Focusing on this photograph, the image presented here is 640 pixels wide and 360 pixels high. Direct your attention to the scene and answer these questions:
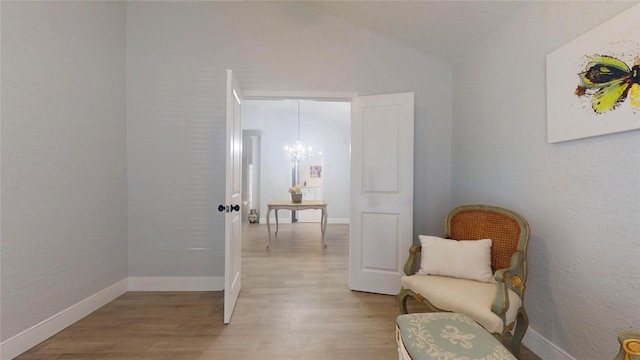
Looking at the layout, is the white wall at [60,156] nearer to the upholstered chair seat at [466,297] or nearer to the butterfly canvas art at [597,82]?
the upholstered chair seat at [466,297]

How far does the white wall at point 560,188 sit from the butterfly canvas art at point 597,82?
71 millimetres

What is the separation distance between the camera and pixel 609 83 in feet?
4.52

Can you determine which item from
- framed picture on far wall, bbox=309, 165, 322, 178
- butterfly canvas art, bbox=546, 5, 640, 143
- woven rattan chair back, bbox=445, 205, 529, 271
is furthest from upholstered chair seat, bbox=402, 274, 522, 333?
framed picture on far wall, bbox=309, 165, 322, 178

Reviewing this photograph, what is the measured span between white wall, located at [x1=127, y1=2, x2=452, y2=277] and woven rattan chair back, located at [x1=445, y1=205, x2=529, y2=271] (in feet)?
2.45

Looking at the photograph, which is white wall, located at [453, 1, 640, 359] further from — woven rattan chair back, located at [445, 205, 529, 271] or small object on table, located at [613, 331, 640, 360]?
small object on table, located at [613, 331, 640, 360]

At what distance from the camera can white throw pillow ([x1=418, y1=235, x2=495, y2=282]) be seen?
186cm

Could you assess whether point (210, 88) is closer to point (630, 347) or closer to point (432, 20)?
point (432, 20)

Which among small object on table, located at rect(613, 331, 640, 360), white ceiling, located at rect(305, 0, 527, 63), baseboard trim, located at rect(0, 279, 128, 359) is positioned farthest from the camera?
white ceiling, located at rect(305, 0, 527, 63)

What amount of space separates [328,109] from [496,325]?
6352mm

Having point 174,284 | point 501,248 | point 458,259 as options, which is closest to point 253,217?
point 174,284

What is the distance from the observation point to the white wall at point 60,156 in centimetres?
178

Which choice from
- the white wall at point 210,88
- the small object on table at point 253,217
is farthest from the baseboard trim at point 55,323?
the small object on table at point 253,217

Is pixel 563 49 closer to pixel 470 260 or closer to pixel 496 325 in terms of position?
pixel 470 260

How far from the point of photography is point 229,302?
2.21 metres
